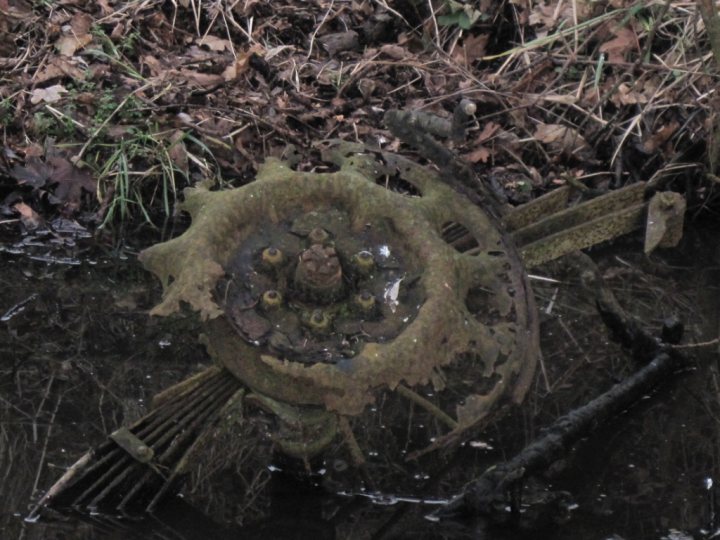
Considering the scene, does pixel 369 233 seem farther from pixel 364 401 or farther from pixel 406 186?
pixel 406 186

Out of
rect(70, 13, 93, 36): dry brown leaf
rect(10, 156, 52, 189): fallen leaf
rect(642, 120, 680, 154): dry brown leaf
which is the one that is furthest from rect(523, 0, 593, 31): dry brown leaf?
rect(10, 156, 52, 189): fallen leaf

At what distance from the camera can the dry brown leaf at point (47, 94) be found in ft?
18.0

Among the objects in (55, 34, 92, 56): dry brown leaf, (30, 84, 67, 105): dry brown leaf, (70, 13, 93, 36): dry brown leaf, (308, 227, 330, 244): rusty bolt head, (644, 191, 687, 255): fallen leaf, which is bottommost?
(30, 84, 67, 105): dry brown leaf

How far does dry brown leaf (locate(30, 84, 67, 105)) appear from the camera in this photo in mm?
5473

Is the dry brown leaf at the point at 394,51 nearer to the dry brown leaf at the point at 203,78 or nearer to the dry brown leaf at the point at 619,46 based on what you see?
the dry brown leaf at the point at 203,78

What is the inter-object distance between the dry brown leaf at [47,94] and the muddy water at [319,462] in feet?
2.96

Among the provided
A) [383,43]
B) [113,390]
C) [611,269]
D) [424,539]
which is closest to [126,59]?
[383,43]

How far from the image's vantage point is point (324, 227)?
3.40 m

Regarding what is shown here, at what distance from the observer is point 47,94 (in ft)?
18.0

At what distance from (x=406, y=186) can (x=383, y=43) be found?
1188 millimetres

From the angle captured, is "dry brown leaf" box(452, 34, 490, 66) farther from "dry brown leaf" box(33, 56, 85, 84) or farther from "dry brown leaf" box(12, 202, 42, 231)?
"dry brown leaf" box(12, 202, 42, 231)

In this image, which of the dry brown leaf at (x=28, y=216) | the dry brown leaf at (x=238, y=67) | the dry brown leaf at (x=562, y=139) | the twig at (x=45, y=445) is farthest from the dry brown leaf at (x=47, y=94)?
the dry brown leaf at (x=562, y=139)

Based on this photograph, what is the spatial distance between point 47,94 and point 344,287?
280cm

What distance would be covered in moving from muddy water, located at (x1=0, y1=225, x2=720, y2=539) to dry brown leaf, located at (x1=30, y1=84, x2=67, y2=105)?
90 centimetres
